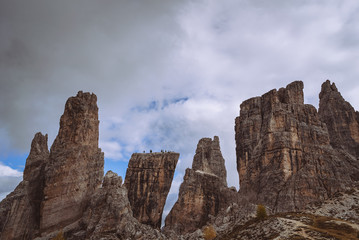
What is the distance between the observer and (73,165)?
80750mm

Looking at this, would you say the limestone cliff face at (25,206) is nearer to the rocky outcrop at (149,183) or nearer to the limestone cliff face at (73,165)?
the limestone cliff face at (73,165)

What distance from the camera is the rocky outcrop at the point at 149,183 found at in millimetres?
107312

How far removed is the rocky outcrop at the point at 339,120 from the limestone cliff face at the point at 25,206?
341ft

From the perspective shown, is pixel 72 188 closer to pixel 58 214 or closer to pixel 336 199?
pixel 58 214

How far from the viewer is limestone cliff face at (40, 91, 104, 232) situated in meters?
76.5

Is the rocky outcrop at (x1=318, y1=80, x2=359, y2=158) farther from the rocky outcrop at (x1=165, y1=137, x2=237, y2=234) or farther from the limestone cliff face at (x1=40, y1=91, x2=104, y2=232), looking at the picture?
the limestone cliff face at (x1=40, y1=91, x2=104, y2=232)

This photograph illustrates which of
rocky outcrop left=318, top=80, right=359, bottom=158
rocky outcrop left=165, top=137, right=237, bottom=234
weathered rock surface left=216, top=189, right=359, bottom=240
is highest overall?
rocky outcrop left=318, top=80, right=359, bottom=158

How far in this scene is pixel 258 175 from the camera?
3561 inches

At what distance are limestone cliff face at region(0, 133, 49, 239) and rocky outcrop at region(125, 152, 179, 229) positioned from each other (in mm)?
35419

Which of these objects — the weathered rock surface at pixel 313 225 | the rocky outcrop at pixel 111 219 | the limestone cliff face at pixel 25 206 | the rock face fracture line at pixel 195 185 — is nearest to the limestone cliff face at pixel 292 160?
the rock face fracture line at pixel 195 185

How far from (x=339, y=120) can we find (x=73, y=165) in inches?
4163

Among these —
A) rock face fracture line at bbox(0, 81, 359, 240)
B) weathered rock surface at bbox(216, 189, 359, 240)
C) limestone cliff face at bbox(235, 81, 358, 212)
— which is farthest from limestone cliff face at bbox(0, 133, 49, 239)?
limestone cliff face at bbox(235, 81, 358, 212)

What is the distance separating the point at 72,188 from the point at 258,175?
52.1 m

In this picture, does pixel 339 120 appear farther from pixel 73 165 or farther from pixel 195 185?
pixel 73 165
